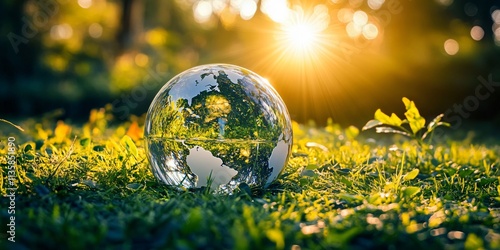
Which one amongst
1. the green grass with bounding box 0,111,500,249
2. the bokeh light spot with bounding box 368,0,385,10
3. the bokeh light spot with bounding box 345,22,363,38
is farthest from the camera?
the bokeh light spot with bounding box 368,0,385,10

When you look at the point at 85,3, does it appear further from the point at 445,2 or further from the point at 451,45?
the point at 451,45

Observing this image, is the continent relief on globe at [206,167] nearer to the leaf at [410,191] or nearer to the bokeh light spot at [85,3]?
the leaf at [410,191]

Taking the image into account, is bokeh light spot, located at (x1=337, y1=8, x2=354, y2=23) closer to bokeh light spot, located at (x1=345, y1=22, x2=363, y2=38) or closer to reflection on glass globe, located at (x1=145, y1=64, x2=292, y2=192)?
bokeh light spot, located at (x1=345, y1=22, x2=363, y2=38)

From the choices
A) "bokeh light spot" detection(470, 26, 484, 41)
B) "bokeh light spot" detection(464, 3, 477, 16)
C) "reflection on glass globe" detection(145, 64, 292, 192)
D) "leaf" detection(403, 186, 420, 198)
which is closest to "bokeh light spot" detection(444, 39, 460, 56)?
"bokeh light spot" detection(470, 26, 484, 41)

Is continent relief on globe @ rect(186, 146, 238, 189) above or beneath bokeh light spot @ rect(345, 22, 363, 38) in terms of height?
beneath

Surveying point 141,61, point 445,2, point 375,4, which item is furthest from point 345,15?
point 141,61

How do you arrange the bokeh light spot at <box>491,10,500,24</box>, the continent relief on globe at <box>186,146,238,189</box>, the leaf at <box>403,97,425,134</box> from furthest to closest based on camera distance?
1. the bokeh light spot at <box>491,10,500,24</box>
2. the leaf at <box>403,97,425,134</box>
3. the continent relief on globe at <box>186,146,238,189</box>

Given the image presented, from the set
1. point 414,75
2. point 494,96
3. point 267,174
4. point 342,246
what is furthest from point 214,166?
point 494,96

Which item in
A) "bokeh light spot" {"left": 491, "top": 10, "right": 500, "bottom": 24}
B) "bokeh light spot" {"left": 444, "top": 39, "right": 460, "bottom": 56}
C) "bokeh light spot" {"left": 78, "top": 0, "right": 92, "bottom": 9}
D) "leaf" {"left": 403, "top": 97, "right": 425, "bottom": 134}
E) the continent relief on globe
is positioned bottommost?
the continent relief on globe
